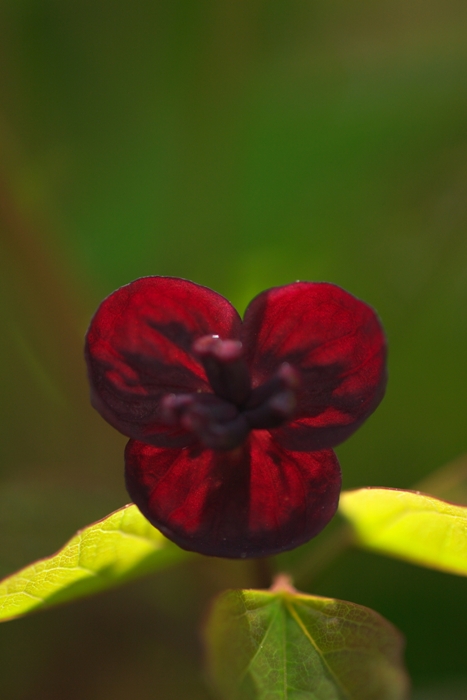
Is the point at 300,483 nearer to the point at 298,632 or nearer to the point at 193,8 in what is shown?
the point at 298,632

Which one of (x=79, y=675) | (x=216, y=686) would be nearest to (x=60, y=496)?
(x=79, y=675)

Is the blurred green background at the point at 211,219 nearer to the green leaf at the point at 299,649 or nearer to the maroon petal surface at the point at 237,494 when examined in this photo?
the green leaf at the point at 299,649

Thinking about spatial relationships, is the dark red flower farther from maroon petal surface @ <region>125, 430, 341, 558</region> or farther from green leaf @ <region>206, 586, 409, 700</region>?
green leaf @ <region>206, 586, 409, 700</region>

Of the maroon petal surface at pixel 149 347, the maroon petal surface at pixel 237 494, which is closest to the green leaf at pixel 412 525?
the maroon petal surface at pixel 237 494

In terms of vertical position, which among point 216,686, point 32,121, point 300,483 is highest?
point 32,121

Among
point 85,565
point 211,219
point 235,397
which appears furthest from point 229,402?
point 211,219
